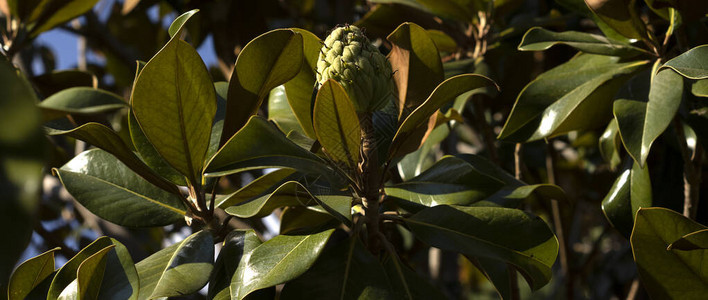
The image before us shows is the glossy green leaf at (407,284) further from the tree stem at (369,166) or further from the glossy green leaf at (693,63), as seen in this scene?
the glossy green leaf at (693,63)

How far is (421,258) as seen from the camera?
8.36 ft

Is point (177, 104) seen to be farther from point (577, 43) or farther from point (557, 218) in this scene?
point (557, 218)

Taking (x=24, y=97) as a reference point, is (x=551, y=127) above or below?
below

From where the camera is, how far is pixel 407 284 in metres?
1.05

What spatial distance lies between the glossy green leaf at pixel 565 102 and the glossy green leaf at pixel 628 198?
0.45 feet

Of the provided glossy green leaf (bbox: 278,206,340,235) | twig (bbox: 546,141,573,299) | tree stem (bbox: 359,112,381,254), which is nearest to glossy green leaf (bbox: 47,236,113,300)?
glossy green leaf (bbox: 278,206,340,235)

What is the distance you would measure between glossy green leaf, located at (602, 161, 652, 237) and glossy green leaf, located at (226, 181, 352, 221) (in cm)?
67

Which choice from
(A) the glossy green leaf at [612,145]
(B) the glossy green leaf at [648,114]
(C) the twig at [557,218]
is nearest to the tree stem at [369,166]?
(B) the glossy green leaf at [648,114]

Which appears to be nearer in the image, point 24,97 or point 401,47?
point 24,97

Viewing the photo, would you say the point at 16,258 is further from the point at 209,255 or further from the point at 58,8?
the point at 58,8

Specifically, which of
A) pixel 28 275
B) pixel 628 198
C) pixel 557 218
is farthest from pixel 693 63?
pixel 557 218

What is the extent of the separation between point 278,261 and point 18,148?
1.98ft

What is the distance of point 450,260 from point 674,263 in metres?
1.48

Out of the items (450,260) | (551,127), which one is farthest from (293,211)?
(450,260)
